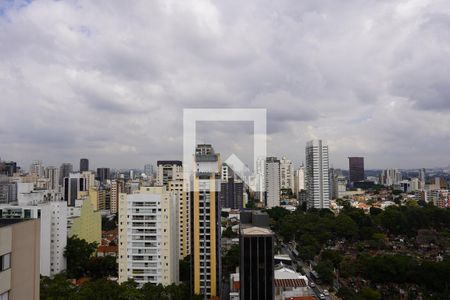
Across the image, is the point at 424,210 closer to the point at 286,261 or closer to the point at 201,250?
the point at 286,261

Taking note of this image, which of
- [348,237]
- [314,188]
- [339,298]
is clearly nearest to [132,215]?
[339,298]

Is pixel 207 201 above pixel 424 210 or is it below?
above

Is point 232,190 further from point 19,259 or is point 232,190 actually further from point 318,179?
point 318,179

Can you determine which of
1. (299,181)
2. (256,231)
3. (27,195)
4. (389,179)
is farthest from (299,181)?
(256,231)

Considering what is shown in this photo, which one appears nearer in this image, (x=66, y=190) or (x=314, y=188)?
(x=66, y=190)

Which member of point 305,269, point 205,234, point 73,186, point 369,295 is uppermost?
point 73,186

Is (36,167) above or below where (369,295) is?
above

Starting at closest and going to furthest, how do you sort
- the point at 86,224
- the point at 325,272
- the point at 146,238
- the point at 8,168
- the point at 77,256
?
the point at 146,238 → the point at 8,168 → the point at 325,272 → the point at 77,256 → the point at 86,224
